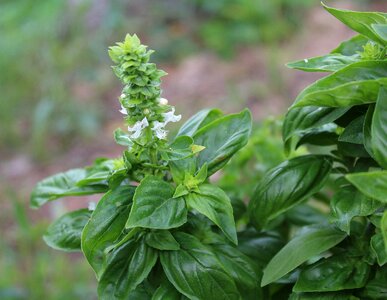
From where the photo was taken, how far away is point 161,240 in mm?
1087

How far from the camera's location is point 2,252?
260 centimetres

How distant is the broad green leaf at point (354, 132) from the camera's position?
1068 mm

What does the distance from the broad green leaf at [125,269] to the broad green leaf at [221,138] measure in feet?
0.58

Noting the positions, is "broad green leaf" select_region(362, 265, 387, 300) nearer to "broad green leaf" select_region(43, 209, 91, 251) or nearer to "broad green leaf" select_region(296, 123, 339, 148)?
"broad green leaf" select_region(296, 123, 339, 148)

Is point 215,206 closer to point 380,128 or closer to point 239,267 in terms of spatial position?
point 239,267

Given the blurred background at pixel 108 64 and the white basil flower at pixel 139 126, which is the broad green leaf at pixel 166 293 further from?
the blurred background at pixel 108 64

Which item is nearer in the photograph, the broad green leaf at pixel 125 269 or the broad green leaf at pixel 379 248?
the broad green leaf at pixel 379 248

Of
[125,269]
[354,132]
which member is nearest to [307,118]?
[354,132]

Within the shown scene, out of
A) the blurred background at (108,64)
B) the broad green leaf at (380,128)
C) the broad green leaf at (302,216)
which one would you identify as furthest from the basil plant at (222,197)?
the blurred background at (108,64)

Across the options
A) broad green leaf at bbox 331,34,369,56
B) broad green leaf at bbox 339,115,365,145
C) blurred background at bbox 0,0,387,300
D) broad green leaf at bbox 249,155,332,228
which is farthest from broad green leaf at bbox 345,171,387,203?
blurred background at bbox 0,0,387,300

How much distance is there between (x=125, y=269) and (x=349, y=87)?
1.52 ft

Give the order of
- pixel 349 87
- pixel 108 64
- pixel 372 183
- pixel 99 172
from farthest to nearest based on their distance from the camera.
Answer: pixel 108 64 < pixel 99 172 < pixel 349 87 < pixel 372 183

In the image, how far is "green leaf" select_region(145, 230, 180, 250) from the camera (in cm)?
107

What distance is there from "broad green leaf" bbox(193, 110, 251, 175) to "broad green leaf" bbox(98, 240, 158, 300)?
177 millimetres
